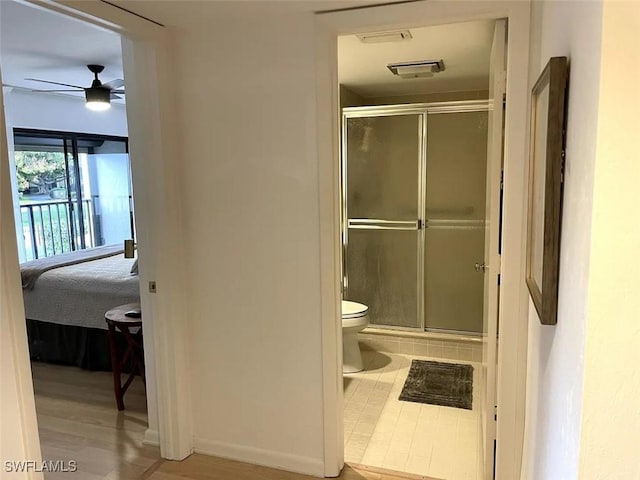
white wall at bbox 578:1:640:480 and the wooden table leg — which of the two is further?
the wooden table leg

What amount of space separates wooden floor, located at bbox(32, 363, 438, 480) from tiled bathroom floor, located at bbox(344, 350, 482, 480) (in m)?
0.14

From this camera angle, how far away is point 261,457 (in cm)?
257

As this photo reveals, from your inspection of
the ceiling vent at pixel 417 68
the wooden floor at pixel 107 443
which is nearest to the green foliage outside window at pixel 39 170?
the wooden floor at pixel 107 443

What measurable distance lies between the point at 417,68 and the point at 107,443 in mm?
3070

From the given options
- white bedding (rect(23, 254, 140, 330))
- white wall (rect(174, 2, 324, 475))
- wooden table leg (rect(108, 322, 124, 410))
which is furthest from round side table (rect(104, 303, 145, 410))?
white wall (rect(174, 2, 324, 475))

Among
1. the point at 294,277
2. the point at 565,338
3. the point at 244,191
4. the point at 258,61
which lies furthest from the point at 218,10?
the point at 565,338

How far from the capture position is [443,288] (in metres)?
4.09

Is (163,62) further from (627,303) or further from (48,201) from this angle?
(48,201)

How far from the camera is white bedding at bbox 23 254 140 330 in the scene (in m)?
3.71

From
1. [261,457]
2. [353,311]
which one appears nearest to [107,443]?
[261,457]

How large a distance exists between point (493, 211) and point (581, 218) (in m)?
1.16

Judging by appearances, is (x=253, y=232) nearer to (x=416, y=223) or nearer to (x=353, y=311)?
(x=353, y=311)

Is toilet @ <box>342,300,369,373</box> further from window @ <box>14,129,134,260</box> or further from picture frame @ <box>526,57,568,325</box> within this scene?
window @ <box>14,129,134,260</box>

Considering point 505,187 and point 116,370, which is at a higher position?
point 505,187
